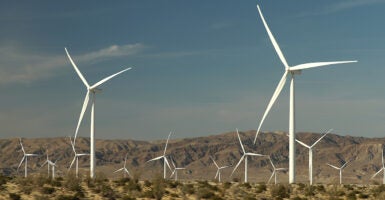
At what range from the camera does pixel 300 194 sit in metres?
58.3

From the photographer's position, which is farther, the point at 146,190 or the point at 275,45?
the point at 275,45

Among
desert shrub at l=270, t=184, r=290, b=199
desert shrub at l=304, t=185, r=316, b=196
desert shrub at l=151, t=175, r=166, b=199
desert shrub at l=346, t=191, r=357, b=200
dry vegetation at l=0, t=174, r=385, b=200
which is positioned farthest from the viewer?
desert shrub at l=304, t=185, r=316, b=196

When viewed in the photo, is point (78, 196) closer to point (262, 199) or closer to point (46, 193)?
point (46, 193)

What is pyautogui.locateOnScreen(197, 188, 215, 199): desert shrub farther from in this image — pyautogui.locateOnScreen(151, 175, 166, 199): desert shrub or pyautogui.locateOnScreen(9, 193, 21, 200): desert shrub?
pyautogui.locateOnScreen(9, 193, 21, 200): desert shrub

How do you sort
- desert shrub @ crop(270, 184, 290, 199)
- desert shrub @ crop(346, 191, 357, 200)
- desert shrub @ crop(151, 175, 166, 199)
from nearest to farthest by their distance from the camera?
desert shrub @ crop(151, 175, 166, 199)
desert shrub @ crop(346, 191, 357, 200)
desert shrub @ crop(270, 184, 290, 199)

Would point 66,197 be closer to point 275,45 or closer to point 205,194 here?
point 205,194

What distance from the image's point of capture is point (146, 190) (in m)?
55.0

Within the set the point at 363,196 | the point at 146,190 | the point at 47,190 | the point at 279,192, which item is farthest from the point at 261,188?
the point at 47,190

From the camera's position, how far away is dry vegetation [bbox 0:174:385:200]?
50.2 m

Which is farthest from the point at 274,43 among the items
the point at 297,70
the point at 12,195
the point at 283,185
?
the point at 12,195

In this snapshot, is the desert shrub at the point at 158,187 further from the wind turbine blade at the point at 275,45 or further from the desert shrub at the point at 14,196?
the wind turbine blade at the point at 275,45

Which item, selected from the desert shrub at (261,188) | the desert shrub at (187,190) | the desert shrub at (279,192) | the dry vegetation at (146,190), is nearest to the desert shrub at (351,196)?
the dry vegetation at (146,190)

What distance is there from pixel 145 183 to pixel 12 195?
14725 mm

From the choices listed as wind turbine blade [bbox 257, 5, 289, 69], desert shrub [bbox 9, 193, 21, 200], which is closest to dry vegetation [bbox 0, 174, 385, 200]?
desert shrub [bbox 9, 193, 21, 200]
